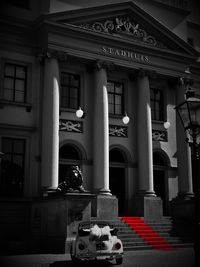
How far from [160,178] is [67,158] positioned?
7.01 meters

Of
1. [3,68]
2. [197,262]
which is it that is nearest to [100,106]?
[3,68]

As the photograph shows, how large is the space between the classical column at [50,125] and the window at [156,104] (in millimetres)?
7931

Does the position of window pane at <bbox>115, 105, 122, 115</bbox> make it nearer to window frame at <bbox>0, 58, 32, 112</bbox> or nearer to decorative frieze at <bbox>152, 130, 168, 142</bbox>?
decorative frieze at <bbox>152, 130, 168, 142</bbox>

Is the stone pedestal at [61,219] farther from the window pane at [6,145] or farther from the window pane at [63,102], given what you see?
the window pane at [63,102]

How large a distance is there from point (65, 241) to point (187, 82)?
15.7 metres

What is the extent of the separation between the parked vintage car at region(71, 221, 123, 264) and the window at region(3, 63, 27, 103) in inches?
472

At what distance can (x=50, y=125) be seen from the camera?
80.9 feet

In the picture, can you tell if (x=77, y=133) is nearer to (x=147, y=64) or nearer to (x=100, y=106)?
(x=100, y=106)

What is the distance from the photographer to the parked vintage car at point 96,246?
15289 millimetres

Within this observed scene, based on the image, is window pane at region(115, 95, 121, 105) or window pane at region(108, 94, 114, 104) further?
window pane at region(115, 95, 121, 105)

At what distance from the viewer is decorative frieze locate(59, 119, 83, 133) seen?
26.3 meters

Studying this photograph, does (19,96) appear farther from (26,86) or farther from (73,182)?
(73,182)

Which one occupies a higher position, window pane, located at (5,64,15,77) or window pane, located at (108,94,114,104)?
window pane, located at (5,64,15,77)

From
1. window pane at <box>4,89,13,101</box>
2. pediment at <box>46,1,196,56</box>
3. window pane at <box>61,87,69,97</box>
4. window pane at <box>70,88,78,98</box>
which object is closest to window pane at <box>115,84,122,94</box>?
window pane at <box>70,88,78,98</box>
